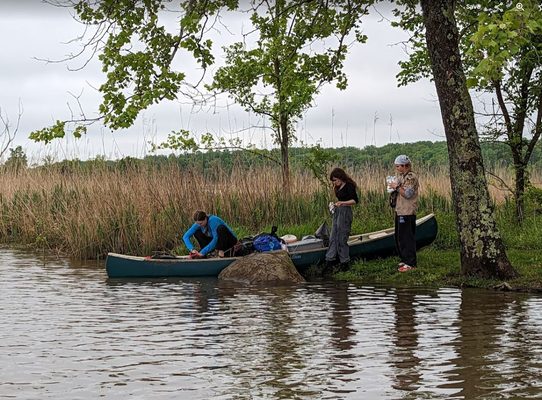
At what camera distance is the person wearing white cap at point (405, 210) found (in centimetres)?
1520

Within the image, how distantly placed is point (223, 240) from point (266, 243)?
0.74 meters

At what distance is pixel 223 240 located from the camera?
54.3 ft

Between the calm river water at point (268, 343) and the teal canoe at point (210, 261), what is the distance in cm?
134

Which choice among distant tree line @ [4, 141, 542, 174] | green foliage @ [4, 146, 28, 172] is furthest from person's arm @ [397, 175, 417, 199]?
green foliage @ [4, 146, 28, 172]

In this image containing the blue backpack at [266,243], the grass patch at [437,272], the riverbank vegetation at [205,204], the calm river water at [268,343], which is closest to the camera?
the calm river water at [268,343]

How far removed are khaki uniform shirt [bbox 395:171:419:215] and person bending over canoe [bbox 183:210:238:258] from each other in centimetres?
303

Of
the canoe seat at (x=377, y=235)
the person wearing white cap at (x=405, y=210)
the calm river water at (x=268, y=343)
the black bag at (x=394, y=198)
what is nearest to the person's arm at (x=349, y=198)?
the black bag at (x=394, y=198)

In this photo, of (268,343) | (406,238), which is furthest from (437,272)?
(268,343)

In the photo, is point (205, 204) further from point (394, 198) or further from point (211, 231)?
point (394, 198)

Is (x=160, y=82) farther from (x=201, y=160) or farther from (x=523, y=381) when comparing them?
(x=523, y=381)

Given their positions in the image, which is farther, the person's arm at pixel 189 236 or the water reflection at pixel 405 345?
the person's arm at pixel 189 236

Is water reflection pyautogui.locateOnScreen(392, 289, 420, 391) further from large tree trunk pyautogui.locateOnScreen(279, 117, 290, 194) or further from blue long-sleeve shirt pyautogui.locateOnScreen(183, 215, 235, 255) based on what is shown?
large tree trunk pyautogui.locateOnScreen(279, 117, 290, 194)

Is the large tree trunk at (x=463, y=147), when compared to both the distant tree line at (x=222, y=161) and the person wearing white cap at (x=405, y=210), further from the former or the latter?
the distant tree line at (x=222, y=161)

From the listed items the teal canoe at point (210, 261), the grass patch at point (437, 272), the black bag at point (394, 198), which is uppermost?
the black bag at point (394, 198)
